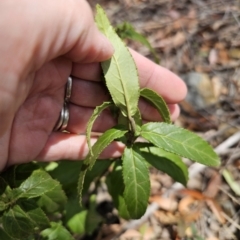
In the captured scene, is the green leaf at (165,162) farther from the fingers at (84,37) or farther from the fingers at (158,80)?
the fingers at (84,37)

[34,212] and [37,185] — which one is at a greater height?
[37,185]

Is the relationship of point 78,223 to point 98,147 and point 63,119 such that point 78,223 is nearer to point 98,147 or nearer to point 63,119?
point 63,119

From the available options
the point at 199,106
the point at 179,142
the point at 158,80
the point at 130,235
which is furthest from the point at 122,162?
the point at 199,106

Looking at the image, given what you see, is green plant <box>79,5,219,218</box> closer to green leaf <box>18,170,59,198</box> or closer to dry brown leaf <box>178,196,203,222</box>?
green leaf <box>18,170,59,198</box>

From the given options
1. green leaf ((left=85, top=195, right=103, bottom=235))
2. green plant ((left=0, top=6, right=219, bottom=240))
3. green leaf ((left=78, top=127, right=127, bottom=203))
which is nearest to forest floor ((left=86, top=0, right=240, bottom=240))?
green leaf ((left=85, top=195, right=103, bottom=235))

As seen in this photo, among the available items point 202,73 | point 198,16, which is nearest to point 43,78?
point 202,73

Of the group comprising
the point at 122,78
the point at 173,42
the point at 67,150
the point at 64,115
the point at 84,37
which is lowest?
the point at 173,42
